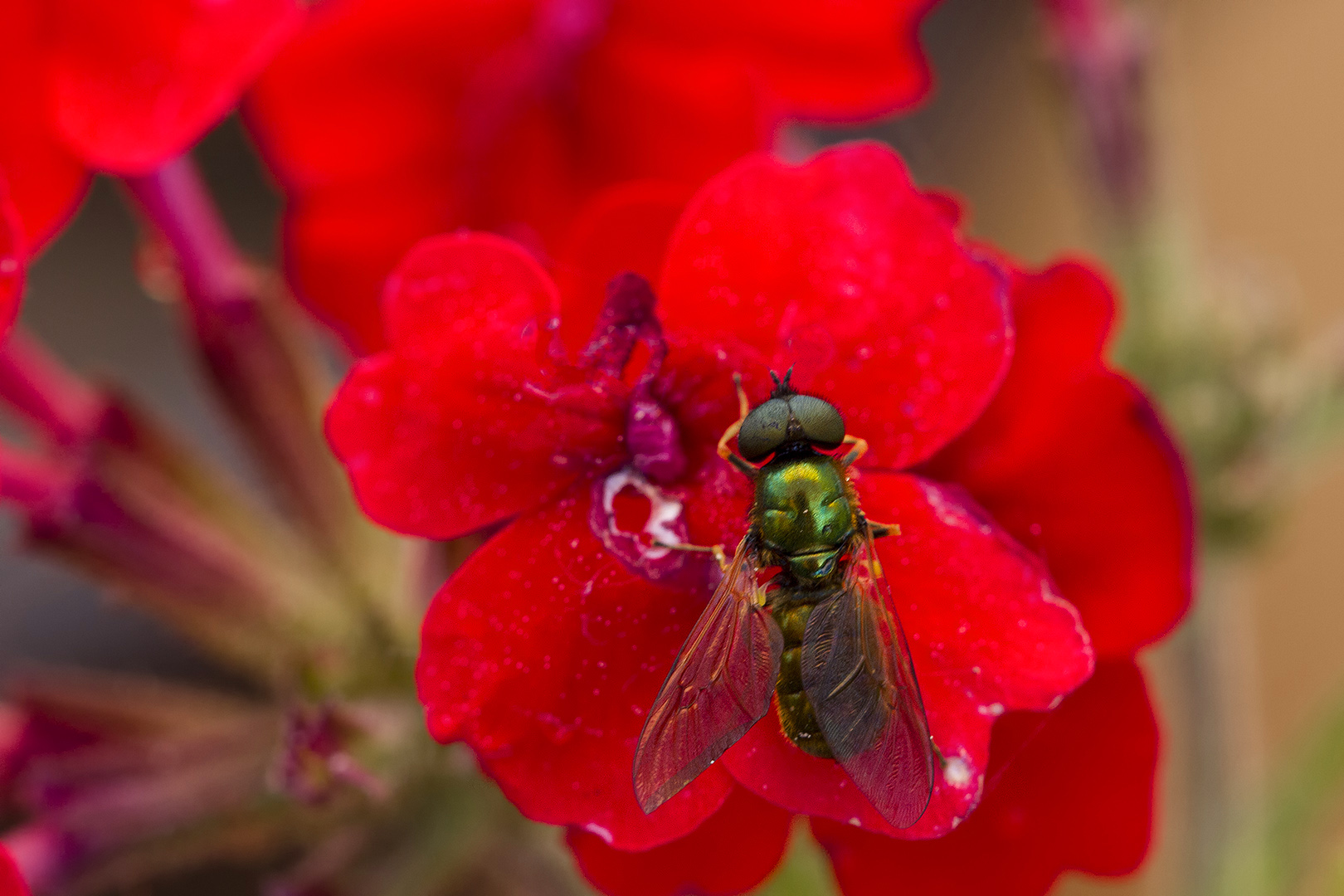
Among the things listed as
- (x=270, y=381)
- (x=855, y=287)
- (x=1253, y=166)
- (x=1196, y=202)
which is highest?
(x=855, y=287)

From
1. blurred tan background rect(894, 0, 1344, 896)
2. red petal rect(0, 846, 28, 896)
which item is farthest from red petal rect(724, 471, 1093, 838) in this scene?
blurred tan background rect(894, 0, 1344, 896)

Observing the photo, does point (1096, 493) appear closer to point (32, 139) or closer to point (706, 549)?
point (706, 549)

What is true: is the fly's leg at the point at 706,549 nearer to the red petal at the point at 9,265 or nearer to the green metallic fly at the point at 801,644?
the green metallic fly at the point at 801,644

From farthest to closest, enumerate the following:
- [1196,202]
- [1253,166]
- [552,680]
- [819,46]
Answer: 1. [1253,166]
2. [1196,202]
3. [819,46]
4. [552,680]

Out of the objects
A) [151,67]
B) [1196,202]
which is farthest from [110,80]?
[1196,202]

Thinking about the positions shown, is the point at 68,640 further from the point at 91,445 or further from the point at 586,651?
the point at 586,651

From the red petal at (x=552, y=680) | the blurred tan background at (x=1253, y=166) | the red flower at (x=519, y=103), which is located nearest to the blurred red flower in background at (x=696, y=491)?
the red petal at (x=552, y=680)

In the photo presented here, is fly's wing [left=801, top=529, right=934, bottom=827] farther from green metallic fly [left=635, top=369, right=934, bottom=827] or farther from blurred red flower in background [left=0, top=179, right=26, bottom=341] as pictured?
blurred red flower in background [left=0, top=179, right=26, bottom=341]
